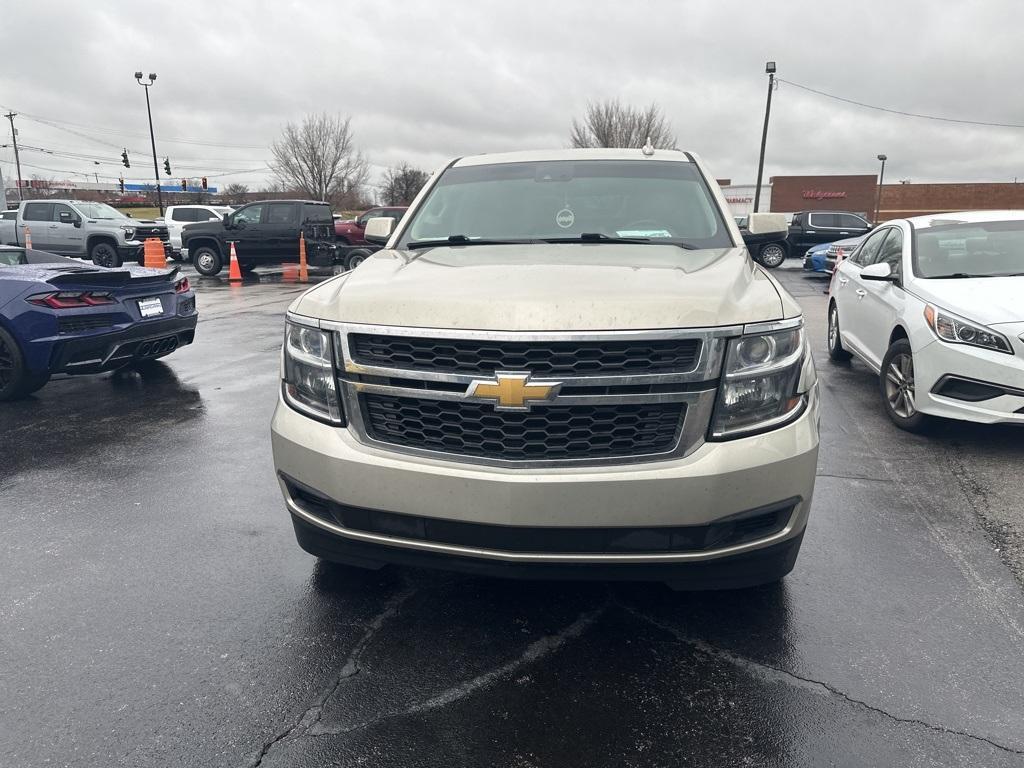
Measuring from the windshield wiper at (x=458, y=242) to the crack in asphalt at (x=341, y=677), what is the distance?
168 centimetres

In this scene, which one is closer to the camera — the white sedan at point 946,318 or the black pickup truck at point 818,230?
the white sedan at point 946,318

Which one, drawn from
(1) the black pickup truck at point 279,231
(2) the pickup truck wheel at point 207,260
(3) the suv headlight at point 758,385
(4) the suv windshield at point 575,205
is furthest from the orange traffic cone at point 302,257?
(3) the suv headlight at point 758,385

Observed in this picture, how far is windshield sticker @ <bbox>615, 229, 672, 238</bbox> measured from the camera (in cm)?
367

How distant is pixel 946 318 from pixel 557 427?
3.88m

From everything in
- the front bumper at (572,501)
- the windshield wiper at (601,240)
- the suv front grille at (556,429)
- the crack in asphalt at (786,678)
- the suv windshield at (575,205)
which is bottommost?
the crack in asphalt at (786,678)

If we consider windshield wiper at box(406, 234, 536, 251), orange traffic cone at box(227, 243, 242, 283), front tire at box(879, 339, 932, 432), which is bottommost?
orange traffic cone at box(227, 243, 242, 283)

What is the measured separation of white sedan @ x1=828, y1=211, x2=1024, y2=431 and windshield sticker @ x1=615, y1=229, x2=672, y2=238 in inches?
99.3

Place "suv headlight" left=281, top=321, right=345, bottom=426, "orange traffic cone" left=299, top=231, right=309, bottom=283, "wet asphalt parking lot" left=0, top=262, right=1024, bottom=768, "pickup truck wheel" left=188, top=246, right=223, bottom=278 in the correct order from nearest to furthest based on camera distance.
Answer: "wet asphalt parking lot" left=0, top=262, right=1024, bottom=768 < "suv headlight" left=281, top=321, right=345, bottom=426 < "orange traffic cone" left=299, top=231, right=309, bottom=283 < "pickup truck wheel" left=188, top=246, right=223, bottom=278

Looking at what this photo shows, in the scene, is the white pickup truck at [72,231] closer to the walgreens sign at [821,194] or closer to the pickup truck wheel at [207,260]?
the pickup truck wheel at [207,260]

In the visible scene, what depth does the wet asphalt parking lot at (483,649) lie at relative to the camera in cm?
227

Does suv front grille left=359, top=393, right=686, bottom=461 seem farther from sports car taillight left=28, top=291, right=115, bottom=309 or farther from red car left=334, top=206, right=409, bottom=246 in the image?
red car left=334, top=206, right=409, bottom=246

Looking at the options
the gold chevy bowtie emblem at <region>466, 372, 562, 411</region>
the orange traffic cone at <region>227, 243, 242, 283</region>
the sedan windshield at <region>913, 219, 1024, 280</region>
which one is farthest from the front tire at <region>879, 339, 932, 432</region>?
the orange traffic cone at <region>227, 243, 242, 283</region>

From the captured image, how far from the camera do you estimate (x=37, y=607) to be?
3.04 m

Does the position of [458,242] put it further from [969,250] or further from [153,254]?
[153,254]
